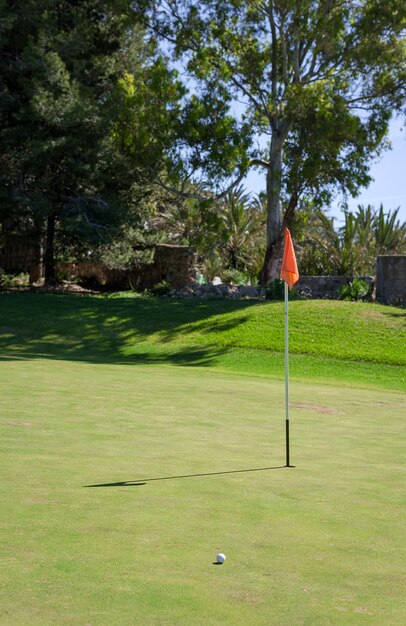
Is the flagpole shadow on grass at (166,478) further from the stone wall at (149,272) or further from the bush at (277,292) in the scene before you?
the stone wall at (149,272)

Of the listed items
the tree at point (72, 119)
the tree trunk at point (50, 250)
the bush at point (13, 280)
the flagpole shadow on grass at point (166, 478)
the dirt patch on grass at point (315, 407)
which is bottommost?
the dirt patch on grass at point (315, 407)

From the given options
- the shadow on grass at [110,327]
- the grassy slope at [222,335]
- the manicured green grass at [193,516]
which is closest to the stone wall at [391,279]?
the grassy slope at [222,335]

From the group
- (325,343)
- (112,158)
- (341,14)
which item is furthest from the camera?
(112,158)

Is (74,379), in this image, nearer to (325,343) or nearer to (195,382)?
(195,382)

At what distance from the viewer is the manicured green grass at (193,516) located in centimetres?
523

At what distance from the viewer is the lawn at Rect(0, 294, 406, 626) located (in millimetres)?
5277

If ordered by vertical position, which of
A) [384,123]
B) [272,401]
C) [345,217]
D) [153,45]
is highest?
[153,45]

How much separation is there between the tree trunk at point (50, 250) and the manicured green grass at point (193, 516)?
28.7 metres

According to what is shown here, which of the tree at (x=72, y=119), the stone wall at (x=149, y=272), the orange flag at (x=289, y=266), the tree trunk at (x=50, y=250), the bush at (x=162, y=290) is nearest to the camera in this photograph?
the orange flag at (x=289, y=266)

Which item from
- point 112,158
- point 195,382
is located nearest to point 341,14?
point 112,158

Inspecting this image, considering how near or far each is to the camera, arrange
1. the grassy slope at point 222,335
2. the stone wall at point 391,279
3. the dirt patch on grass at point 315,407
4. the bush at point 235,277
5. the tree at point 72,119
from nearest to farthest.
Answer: the dirt patch on grass at point 315,407
the grassy slope at point 222,335
the stone wall at point 391,279
the tree at point 72,119
the bush at point 235,277

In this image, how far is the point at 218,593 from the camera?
5.45 meters

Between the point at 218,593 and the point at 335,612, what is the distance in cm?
70

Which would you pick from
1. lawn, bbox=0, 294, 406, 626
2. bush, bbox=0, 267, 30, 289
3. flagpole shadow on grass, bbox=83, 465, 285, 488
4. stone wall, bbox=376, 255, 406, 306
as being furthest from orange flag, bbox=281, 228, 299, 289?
bush, bbox=0, 267, 30, 289
